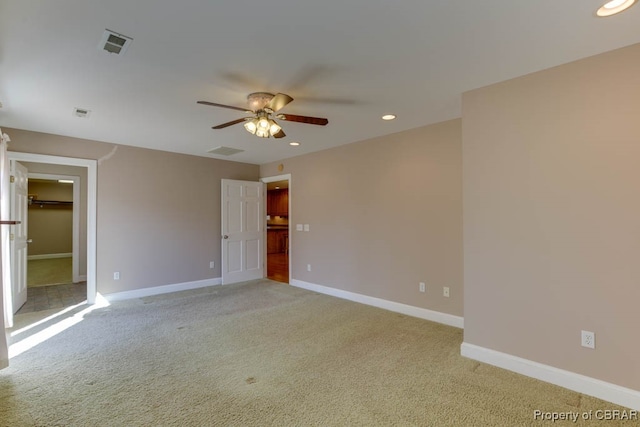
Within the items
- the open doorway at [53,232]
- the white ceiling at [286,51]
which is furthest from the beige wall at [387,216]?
the open doorway at [53,232]

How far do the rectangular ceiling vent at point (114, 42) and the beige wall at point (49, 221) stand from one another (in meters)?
9.92

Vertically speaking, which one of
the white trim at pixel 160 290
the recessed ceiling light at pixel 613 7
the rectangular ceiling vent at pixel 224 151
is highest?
the rectangular ceiling vent at pixel 224 151

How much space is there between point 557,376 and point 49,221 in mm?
12507

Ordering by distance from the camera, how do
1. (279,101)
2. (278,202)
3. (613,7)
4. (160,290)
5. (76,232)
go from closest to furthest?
1. (613,7)
2. (279,101)
3. (160,290)
4. (76,232)
5. (278,202)

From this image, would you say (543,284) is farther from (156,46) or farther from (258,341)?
(156,46)

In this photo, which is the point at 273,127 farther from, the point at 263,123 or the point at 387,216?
the point at 387,216

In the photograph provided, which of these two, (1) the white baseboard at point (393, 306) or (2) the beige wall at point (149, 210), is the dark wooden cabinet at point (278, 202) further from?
(1) the white baseboard at point (393, 306)

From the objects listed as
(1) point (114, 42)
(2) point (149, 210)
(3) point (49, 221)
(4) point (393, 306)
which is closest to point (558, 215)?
(4) point (393, 306)

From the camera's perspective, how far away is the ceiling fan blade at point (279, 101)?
2.44 metres

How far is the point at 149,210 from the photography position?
4.95m

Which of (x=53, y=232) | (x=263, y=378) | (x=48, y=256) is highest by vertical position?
(x=53, y=232)

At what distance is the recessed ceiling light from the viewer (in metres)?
1.60

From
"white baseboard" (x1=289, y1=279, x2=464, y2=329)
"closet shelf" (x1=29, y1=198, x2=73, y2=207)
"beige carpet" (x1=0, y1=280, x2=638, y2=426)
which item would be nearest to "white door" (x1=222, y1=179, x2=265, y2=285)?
"white baseboard" (x1=289, y1=279, x2=464, y2=329)

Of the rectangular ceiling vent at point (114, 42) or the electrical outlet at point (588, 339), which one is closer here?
the rectangular ceiling vent at point (114, 42)
